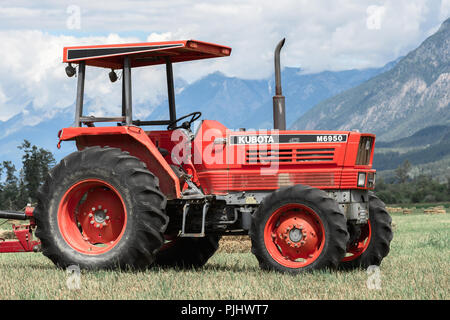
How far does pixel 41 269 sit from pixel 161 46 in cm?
340

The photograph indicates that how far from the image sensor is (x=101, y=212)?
32.8 feet

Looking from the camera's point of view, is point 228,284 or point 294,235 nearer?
point 228,284

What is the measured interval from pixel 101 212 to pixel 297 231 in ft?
8.34

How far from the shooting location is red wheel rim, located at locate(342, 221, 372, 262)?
10.7 m

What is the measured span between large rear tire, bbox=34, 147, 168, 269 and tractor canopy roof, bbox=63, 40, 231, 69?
4.27 ft

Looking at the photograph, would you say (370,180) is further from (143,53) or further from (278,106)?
(143,53)

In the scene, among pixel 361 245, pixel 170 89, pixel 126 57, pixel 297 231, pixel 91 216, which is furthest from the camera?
pixel 170 89

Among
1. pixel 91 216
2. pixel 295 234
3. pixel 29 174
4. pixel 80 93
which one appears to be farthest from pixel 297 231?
pixel 29 174

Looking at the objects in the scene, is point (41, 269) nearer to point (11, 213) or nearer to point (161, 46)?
point (11, 213)

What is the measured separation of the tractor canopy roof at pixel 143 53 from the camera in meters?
9.92

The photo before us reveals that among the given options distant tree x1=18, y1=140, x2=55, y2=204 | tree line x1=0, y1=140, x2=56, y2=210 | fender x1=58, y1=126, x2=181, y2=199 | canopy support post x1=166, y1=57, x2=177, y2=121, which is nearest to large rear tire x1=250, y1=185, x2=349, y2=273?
fender x1=58, y1=126, x2=181, y2=199

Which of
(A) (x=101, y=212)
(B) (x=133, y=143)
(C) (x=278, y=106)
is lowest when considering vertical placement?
(A) (x=101, y=212)

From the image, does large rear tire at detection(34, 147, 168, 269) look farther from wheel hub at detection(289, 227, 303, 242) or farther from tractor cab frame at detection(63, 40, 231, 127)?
wheel hub at detection(289, 227, 303, 242)

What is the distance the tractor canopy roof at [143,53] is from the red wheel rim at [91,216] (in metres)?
1.70
